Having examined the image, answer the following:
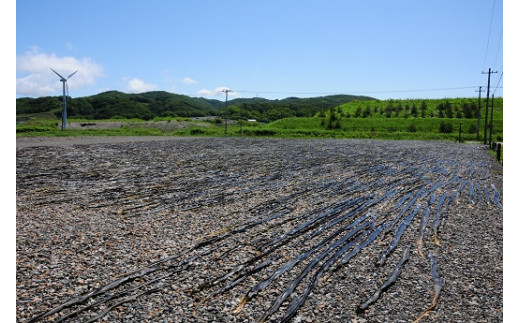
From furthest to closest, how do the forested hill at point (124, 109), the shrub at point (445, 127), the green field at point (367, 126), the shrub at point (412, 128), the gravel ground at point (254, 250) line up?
the forested hill at point (124, 109)
the shrub at point (412, 128)
the shrub at point (445, 127)
the green field at point (367, 126)
the gravel ground at point (254, 250)

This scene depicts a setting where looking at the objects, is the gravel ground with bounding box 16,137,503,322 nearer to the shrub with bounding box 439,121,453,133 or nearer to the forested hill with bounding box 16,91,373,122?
the shrub with bounding box 439,121,453,133

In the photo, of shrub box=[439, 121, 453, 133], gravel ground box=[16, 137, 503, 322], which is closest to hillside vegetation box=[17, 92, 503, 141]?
shrub box=[439, 121, 453, 133]

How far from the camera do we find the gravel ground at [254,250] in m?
5.36

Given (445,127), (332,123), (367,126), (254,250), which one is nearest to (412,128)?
(445,127)

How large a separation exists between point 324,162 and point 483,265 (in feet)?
50.1

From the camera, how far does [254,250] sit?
24.8 feet

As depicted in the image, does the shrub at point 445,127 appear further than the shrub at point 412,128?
No

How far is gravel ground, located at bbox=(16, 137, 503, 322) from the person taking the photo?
17.6 ft

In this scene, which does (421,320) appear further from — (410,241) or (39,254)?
(39,254)

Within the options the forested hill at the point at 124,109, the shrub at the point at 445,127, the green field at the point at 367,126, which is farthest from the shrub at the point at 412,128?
the forested hill at the point at 124,109

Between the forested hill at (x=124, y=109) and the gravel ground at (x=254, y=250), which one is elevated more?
the forested hill at (x=124, y=109)

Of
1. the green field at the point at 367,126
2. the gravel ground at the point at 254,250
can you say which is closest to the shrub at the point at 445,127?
the green field at the point at 367,126

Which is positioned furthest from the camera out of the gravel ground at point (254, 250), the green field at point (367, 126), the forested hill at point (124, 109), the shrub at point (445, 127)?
the forested hill at point (124, 109)

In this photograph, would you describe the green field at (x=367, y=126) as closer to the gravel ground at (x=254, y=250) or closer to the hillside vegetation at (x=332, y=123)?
the hillside vegetation at (x=332, y=123)
